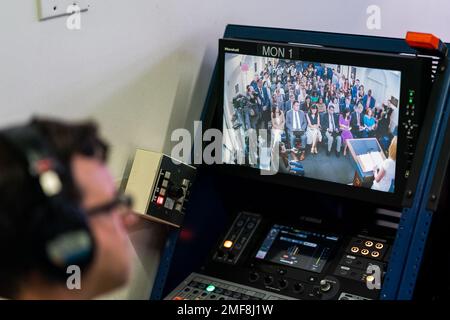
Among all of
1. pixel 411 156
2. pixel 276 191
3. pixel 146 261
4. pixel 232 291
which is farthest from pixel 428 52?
pixel 146 261

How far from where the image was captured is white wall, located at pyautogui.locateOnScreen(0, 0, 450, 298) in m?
1.94

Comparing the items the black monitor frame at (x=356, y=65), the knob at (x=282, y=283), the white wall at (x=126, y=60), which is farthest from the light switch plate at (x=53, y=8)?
the knob at (x=282, y=283)

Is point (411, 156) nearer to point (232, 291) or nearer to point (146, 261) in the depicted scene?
point (232, 291)

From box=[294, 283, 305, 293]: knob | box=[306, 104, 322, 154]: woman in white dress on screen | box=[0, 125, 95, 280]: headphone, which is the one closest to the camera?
box=[0, 125, 95, 280]: headphone

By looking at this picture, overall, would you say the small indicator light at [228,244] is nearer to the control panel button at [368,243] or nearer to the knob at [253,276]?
the knob at [253,276]

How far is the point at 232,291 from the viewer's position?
252 cm

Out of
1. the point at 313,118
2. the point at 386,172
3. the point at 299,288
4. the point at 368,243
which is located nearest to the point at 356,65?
the point at 313,118

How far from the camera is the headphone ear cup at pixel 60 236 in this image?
759 millimetres

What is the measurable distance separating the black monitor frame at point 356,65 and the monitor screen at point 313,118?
0.05 feet

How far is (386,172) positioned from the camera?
2.26 metres

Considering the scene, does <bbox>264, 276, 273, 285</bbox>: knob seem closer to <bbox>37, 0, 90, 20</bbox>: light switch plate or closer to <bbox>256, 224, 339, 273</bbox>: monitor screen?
<bbox>256, 224, 339, 273</bbox>: monitor screen

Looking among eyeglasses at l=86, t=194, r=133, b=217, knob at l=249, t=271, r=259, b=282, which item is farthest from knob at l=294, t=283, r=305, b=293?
eyeglasses at l=86, t=194, r=133, b=217

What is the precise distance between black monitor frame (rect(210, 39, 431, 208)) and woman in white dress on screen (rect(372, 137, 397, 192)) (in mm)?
14

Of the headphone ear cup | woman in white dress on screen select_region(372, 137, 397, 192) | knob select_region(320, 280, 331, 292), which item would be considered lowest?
knob select_region(320, 280, 331, 292)
